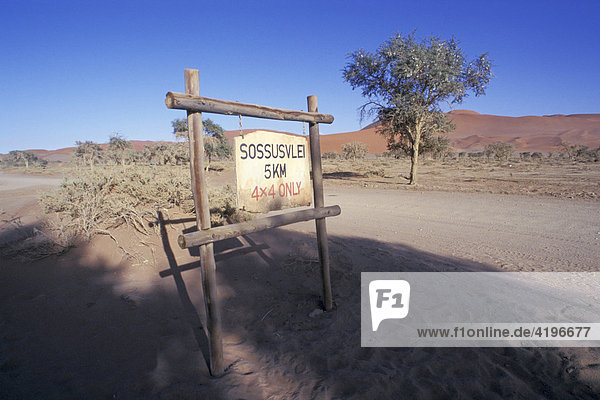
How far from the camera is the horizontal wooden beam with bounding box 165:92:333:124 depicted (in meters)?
2.29

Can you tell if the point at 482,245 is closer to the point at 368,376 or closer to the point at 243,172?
the point at 368,376

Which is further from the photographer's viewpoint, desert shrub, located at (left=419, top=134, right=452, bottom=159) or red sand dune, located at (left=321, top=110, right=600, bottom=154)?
red sand dune, located at (left=321, top=110, right=600, bottom=154)

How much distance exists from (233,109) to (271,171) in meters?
0.72

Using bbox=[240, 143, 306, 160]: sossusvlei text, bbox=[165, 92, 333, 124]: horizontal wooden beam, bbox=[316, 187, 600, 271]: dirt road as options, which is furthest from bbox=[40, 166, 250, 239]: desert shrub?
bbox=[165, 92, 333, 124]: horizontal wooden beam

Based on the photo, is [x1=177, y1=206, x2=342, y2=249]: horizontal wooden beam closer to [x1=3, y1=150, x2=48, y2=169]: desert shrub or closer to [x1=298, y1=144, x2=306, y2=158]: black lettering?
[x1=298, y1=144, x2=306, y2=158]: black lettering

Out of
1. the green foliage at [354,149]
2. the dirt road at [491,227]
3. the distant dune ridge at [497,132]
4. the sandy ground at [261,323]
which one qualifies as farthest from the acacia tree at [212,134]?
the distant dune ridge at [497,132]

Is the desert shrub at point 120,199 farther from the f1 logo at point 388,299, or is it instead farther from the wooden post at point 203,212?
the f1 logo at point 388,299

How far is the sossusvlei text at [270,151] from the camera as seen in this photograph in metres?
2.92

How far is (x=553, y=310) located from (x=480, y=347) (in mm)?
1144

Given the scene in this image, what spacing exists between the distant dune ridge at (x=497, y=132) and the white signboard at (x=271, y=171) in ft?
293

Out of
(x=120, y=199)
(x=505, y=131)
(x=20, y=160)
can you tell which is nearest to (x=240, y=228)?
(x=120, y=199)

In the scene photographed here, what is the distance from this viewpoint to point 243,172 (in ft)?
9.55

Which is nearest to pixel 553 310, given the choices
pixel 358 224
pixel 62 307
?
pixel 358 224

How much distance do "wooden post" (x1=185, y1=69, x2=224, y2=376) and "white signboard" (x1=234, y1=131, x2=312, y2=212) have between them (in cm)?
41
